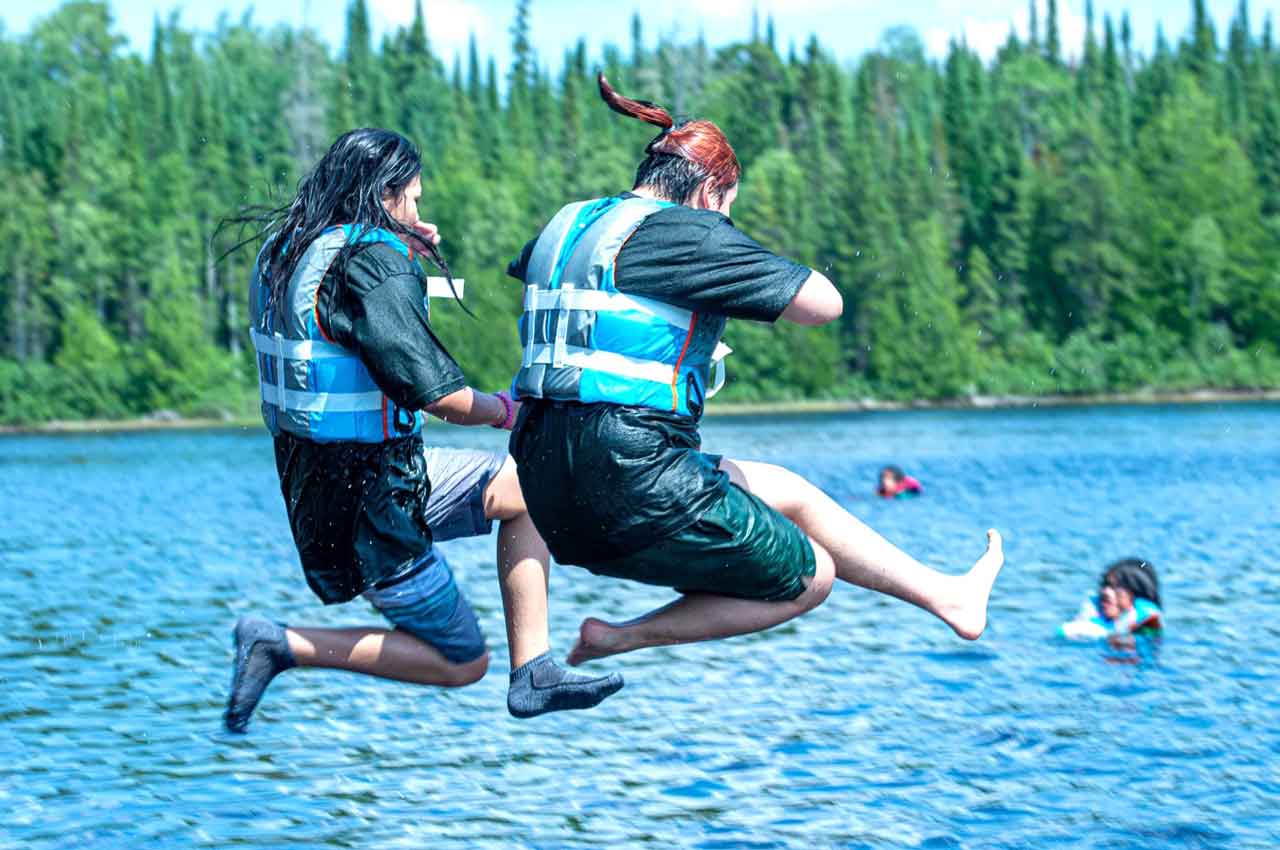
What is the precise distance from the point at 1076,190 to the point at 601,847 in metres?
103

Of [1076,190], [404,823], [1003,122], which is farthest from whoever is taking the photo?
[1003,122]

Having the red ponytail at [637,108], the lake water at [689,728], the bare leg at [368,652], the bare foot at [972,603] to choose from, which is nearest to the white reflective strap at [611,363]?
the red ponytail at [637,108]

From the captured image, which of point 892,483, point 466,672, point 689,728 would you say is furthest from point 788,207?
point 466,672

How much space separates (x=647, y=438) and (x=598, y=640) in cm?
110

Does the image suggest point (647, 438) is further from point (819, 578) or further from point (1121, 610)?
point (1121, 610)

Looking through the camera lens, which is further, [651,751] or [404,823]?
[651,751]

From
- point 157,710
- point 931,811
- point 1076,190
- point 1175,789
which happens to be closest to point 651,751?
point 931,811

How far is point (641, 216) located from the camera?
6.39m

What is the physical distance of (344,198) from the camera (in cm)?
713

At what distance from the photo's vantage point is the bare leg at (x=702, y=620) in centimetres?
690

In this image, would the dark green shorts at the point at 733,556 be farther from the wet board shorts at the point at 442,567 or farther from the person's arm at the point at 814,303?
the wet board shorts at the point at 442,567

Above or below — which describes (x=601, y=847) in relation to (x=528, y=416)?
below

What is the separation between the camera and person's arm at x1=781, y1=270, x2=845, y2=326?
248 inches

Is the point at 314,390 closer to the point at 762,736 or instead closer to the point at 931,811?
the point at 931,811
